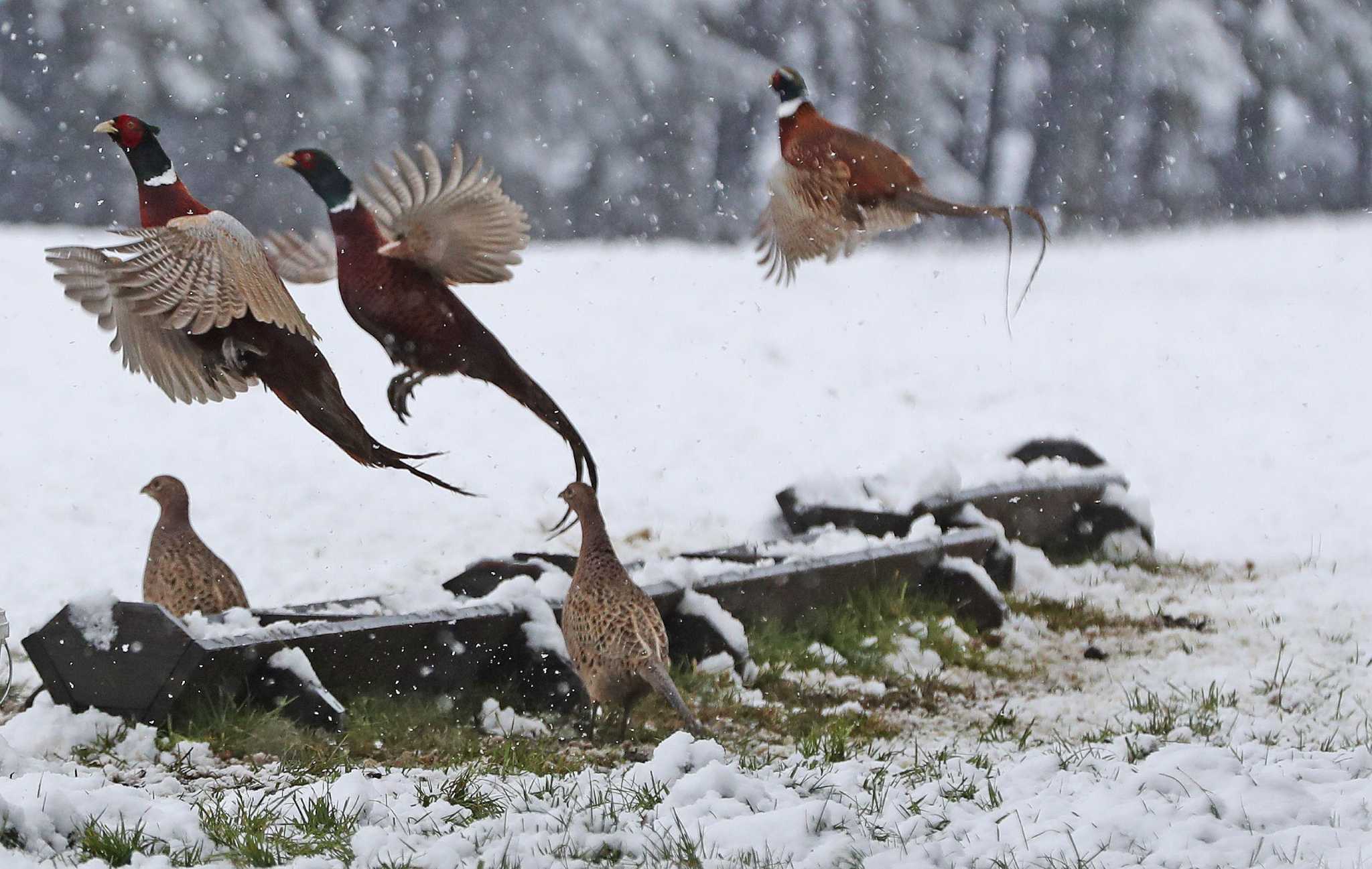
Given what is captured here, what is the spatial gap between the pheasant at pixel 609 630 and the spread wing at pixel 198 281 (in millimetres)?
1491

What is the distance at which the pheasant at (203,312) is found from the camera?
2.12 metres

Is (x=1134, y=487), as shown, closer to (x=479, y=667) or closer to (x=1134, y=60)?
(x=1134, y=60)

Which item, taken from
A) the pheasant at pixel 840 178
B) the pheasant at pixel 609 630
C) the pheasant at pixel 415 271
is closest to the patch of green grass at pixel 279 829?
the pheasant at pixel 415 271

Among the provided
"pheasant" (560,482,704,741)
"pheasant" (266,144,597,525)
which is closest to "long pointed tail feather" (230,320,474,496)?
"pheasant" (266,144,597,525)

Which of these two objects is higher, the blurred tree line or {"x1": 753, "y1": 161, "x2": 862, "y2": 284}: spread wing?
the blurred tree line

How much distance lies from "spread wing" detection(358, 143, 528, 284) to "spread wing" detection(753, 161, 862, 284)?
589 mm

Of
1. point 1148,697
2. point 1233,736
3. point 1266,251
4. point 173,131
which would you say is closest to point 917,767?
point 1233,736

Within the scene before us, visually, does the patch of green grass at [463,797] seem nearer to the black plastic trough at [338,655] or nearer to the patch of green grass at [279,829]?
the patch of green grass at [279,829]

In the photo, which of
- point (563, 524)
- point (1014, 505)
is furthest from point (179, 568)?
point (1014, 505)

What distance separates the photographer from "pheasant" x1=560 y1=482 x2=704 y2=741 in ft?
11.9

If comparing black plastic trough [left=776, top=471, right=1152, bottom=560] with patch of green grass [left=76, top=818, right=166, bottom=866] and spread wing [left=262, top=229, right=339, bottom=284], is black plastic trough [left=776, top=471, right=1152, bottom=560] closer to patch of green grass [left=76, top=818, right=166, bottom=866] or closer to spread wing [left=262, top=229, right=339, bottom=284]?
spread wing [left=262, top=229, right=339, bottom=284]

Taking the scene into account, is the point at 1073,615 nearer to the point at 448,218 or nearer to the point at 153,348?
the point at 448,218

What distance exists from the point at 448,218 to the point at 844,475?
462 centimetres

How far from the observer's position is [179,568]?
13.0 feet
